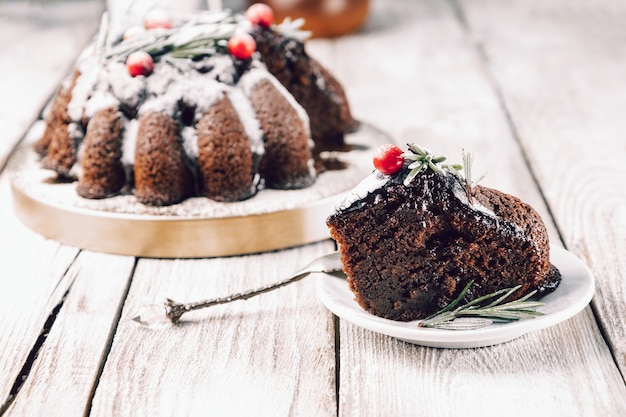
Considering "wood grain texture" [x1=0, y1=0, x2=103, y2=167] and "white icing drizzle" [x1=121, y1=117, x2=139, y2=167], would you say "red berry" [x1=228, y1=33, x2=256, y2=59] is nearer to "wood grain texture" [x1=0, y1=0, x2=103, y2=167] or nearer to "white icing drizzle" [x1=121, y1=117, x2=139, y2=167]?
"white icing drizzle" [x1=121, y1=117, x2=139, y2=167]

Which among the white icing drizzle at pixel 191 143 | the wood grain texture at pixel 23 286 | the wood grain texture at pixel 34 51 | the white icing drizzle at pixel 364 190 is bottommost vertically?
the wood grain texture at pixel 34 51

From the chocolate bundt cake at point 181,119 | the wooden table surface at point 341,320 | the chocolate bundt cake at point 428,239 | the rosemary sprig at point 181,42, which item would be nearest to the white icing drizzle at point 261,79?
the chocolate bundt cake at point 181,119

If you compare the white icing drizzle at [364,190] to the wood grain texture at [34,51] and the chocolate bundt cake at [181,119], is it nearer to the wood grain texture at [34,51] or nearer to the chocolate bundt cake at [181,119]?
the chocolate bundt cake at [181,119]

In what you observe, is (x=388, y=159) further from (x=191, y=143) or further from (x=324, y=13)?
(x=324, y=13)

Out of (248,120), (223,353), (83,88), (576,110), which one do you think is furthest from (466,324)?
(576,110)

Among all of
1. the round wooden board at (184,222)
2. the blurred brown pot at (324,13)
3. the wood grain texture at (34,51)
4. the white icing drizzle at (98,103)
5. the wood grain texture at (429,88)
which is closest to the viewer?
the round wooden board at (184,222)
